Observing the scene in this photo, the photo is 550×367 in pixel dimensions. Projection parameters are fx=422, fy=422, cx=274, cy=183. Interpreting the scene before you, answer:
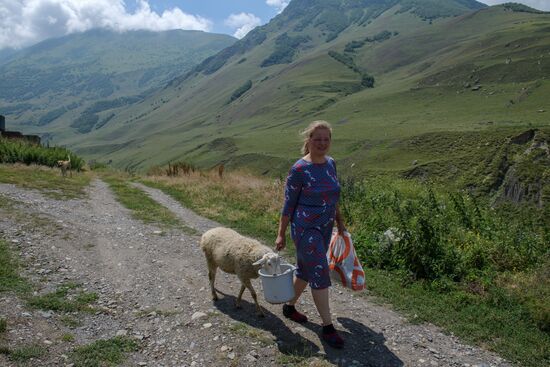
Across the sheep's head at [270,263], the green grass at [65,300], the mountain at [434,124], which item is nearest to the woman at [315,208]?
the sheep's head at [270,263]

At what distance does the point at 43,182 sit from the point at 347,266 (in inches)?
711

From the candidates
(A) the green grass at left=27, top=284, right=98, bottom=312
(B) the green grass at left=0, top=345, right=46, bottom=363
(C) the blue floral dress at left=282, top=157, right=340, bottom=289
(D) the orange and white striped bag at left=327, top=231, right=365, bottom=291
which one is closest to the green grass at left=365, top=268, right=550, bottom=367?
(D) the orange and white striped bag at left=327, top=231, right=365, bottom=291

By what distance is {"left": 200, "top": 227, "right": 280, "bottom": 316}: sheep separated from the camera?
6.42 meters

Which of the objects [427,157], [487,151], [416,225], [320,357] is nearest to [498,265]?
[416,225]

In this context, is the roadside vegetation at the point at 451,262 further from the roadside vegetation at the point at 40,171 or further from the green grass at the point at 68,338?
the roadside vegetation at the point at 40,171

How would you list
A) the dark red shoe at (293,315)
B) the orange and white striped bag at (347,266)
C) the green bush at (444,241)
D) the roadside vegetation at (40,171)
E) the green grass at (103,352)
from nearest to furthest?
the green grass at (103,352), the orange and white striped bag at (347,266), the dark red shoe at (293,315), the green bush at (444,241), the roadside vegetation at (40,171)

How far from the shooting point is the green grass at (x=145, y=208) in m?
14.3

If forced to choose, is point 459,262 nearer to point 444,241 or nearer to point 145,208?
point 444,241

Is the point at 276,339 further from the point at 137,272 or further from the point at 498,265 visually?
the point at 498,265

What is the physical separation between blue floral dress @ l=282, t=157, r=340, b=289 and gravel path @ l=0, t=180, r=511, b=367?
1.17 metres

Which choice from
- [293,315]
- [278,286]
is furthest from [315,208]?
[293,315]

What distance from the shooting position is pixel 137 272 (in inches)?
356

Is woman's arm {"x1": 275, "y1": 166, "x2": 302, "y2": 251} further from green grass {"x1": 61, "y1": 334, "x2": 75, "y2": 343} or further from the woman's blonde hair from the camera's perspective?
green grass {"x1": 61, "y1": 334, "x2": 75, "y2": 343}

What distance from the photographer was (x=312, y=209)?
5.96m
